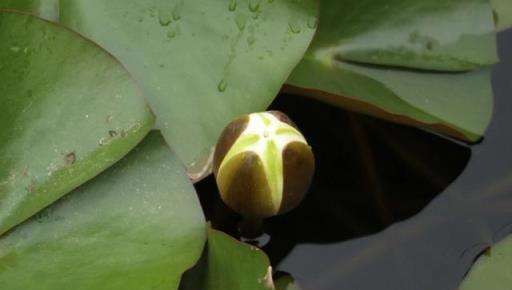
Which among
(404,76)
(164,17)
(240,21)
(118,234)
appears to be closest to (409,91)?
(404,76)

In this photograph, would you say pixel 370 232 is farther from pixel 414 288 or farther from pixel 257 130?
pixel 257 130

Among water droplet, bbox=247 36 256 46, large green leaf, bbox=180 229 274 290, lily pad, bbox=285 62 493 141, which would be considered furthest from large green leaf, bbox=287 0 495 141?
large green leaf, bbox=180 229 274 290

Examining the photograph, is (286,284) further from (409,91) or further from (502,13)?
(502,13)

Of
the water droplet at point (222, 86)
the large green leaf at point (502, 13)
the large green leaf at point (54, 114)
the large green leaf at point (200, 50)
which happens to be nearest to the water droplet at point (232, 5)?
the large green leaf at point (200, 50)

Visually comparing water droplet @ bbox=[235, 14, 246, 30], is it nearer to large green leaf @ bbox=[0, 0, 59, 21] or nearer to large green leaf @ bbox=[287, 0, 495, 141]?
large green leaf @ bbox=[287, 0, 495, 141]

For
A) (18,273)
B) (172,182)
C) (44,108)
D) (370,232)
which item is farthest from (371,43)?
(18,273)

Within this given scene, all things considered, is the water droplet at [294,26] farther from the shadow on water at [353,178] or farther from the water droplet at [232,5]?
the shadow on water at [353,178]

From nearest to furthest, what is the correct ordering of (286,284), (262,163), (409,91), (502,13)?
(262,163) < (286,284) < (409,91) < (502,13)
